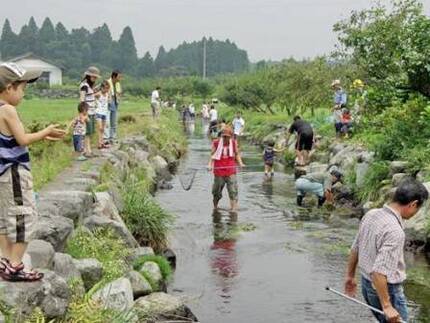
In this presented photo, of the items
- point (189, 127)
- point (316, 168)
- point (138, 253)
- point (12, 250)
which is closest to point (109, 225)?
point (138, 253)

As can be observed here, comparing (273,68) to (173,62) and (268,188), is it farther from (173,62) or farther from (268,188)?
(173,62)

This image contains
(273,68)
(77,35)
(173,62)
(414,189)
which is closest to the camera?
(414,189)

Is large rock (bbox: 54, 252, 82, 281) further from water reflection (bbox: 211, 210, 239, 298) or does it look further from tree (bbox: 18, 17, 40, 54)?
tree (bbox: 18, 17, 40, 54)

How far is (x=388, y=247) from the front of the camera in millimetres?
5469

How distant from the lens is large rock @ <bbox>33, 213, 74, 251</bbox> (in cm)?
752

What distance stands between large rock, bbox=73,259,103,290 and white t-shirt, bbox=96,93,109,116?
27.7 feet

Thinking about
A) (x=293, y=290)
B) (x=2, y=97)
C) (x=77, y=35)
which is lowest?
(x=293, y=290)

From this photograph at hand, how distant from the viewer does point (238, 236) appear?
518 inches

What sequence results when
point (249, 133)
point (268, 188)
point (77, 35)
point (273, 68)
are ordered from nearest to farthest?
1. point (268, 188)
2. point (249, 133)
3. point (273, 68)
4. point (77, 35)

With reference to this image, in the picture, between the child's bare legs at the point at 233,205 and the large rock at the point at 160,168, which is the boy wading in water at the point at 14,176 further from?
the large rock at the point at 160,168

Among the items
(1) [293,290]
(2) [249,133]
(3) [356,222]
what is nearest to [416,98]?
(3) [356,222]

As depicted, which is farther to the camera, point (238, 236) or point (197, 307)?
point (238, 236)

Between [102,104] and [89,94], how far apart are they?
121 centimetres

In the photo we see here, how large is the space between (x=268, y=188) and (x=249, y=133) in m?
20.6
